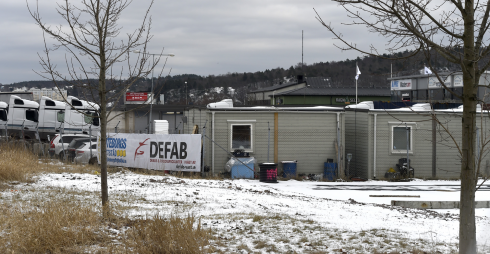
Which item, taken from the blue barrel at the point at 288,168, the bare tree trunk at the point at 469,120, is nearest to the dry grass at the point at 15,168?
the blue barrel at the point at 288,168

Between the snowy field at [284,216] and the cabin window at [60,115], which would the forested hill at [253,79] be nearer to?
the cabin window at [60,115]

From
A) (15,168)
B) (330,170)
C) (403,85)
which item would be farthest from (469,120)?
(403,85)

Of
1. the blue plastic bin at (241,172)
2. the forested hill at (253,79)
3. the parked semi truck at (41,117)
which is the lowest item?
the blue plastic bin at (241,172)

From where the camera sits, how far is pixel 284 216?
30.8ft

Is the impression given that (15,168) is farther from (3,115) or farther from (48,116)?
(3,115)

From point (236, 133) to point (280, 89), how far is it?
60236 mm

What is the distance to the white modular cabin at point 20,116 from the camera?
31266 mm

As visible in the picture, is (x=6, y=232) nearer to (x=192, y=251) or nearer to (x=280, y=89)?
(x=192, y=251)

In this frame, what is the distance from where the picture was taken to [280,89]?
8150cm

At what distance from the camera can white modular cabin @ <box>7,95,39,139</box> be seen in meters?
31.3

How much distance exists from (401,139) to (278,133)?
5.80 metres

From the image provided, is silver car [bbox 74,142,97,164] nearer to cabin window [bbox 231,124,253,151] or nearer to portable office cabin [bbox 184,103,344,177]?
portable office cabin [bbox 184,103,344,177]

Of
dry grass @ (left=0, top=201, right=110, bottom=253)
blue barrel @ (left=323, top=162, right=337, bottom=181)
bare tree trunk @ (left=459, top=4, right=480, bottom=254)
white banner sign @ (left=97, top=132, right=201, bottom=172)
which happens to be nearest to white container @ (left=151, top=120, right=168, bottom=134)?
white banner sign @ (left=97, top=132, right=201, bottom=172)

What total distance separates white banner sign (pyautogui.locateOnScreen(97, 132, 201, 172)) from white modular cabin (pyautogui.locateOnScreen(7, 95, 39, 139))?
38.9 feet
